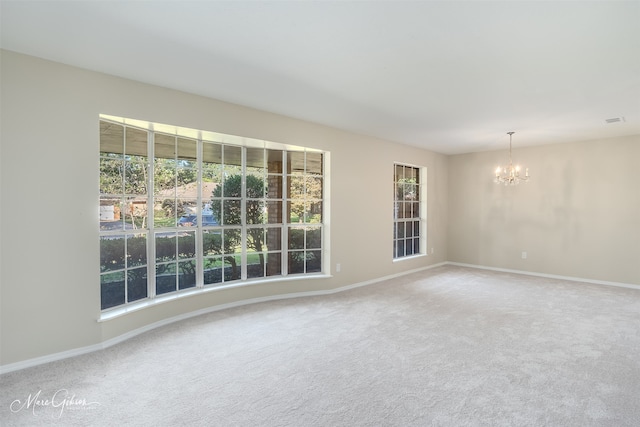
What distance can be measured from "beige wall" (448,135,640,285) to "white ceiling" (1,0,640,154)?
1.97m

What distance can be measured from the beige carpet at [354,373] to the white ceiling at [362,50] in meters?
2.49

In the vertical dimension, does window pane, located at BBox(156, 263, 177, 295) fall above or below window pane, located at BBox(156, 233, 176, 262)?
below

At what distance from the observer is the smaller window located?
612 centimetres

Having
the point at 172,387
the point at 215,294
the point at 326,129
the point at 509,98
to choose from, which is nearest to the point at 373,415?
the point at 172,387

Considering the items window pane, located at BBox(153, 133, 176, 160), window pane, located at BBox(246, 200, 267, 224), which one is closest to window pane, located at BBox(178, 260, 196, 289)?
window pane, located at BBox(246, 200, 267, 224)

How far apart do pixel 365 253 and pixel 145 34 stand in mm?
4143

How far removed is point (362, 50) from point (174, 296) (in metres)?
3.15

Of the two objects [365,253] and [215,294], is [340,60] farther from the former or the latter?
[365,253]

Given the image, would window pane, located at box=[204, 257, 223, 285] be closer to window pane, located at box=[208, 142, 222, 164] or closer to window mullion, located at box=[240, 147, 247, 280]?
window mullion, located at box=[240, 147, 247, 280]

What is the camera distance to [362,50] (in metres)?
2.38

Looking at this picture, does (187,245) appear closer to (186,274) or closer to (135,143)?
(186,274)

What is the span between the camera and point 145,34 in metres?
2.19

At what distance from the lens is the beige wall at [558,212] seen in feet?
16.9

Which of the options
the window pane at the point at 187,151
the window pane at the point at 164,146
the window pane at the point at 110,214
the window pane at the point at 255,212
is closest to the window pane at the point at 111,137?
the window pane at the point at 164,146
